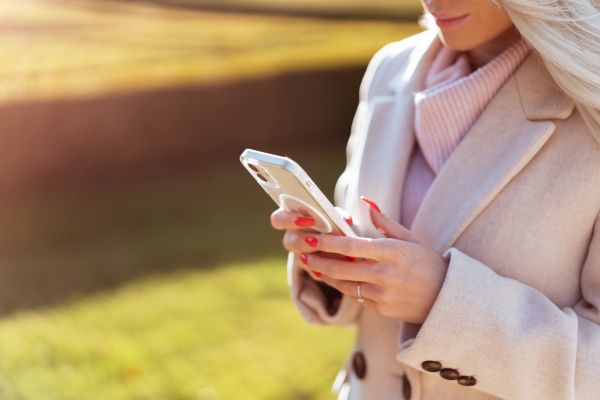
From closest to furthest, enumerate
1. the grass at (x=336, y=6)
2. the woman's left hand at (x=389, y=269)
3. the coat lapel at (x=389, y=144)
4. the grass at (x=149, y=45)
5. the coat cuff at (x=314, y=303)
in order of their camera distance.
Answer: the woman's left hand at (x=389, y=269) → the coat lapel at (x=389, y=144) → the coat cuff at (x=314, y=303) → the grass at (x=149, y=45) → the grass at (x=336, y=6)

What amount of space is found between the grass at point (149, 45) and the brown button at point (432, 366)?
5.70m

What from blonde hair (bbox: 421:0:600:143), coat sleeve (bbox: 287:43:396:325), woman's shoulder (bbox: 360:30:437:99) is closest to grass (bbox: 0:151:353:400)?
coat sleeve (bbox: 287:43:396:325)

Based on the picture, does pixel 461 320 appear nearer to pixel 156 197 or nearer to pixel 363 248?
pixel 363 248

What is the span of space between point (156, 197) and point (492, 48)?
5764 millimetres

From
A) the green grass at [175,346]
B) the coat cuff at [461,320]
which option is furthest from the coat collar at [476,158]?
the green grass at [175,346]

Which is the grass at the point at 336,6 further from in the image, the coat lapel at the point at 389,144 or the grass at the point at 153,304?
the coat lapel at the point at 389,144

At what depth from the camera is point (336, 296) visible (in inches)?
80.0

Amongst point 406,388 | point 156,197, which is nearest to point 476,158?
point 406,388

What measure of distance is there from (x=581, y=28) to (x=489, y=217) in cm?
39

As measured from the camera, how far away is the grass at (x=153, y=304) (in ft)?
14.1

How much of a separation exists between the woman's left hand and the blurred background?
2.70 m

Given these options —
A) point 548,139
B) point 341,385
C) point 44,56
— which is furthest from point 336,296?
point 44,56

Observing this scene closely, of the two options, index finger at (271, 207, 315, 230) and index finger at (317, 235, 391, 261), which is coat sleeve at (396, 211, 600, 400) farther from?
index finger at (271, 207, 315, 230)

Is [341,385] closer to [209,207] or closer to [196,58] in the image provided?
[209,207]
